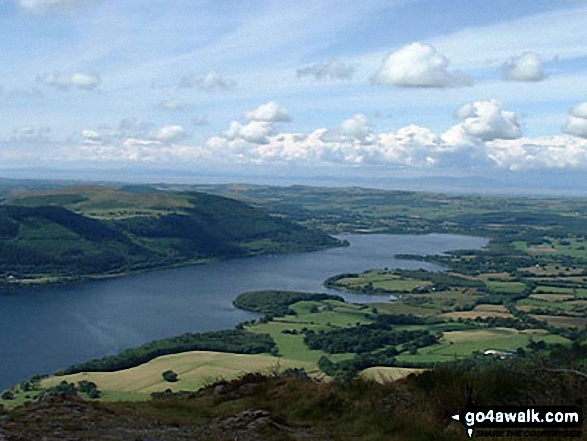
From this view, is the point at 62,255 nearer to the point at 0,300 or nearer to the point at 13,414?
the point at 0,300

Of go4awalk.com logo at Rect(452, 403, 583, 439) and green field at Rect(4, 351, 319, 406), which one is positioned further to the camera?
green field at Rect(4, 351, 319, 406)

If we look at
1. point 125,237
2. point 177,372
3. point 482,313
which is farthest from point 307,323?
point 125,237

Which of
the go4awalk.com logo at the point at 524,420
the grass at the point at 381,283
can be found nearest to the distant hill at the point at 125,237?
the grass at the point at 381,283

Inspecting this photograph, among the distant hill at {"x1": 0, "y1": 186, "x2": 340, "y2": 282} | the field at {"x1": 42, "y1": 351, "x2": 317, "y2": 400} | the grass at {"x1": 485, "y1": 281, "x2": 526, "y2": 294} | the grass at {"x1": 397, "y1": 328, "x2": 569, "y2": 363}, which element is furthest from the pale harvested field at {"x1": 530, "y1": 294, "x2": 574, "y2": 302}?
the distant hill at {"x1": 0, "y1": 186, "x2": 340, "y2": 282}

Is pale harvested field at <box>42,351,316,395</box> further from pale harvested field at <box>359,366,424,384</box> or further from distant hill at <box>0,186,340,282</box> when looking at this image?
distant hill at <box>0,186,340,282</box>

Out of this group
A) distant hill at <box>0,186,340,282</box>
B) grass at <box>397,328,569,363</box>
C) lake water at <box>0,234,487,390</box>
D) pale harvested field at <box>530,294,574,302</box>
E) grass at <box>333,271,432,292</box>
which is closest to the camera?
grass at <box>397,328,569,363</box>

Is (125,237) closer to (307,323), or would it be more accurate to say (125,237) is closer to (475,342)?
(307,323)
